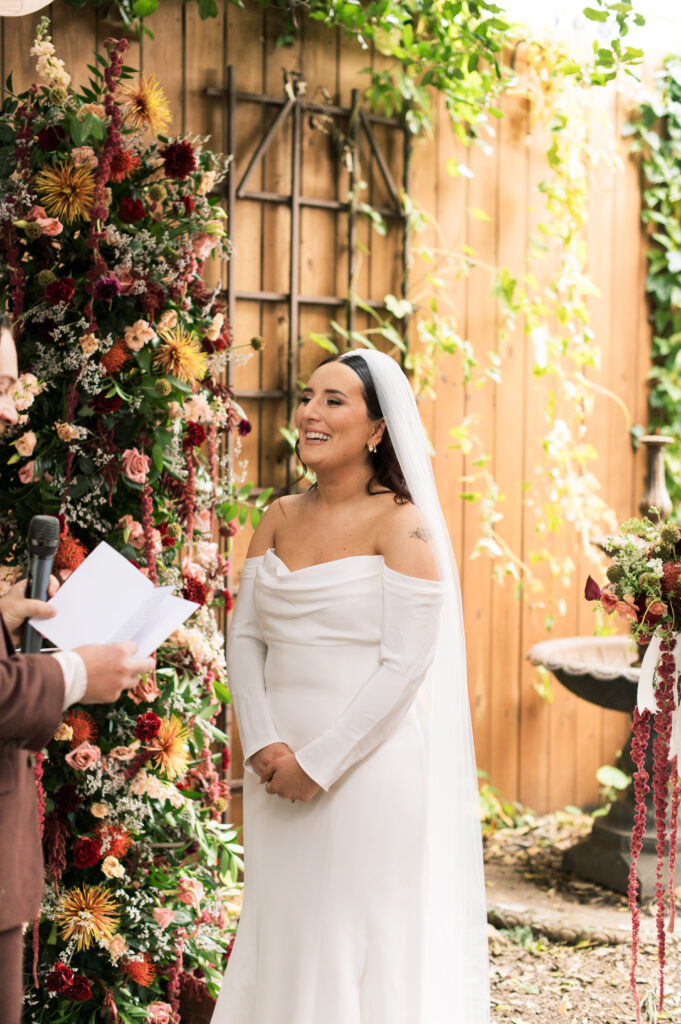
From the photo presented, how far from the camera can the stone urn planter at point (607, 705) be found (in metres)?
3.69

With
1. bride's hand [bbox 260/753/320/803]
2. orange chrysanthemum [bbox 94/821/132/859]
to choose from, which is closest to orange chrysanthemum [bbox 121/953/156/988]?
orange chrysanthemum [bbox 94/821/132/859]

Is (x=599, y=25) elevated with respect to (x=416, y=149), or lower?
elevated

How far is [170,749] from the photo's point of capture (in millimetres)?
2604

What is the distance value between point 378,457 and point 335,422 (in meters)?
0.16

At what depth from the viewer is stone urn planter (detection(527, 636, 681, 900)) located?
3.69 metres

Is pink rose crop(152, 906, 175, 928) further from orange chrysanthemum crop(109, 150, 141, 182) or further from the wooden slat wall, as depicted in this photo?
orange chrysanthemum crop(109, 150, 141, 182)

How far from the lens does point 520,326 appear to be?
14.2ft

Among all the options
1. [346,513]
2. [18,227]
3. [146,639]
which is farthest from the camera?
[18,227]

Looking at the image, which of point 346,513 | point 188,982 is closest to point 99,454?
point 346,513

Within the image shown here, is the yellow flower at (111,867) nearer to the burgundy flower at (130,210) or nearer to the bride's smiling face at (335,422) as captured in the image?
the bride's smiling face at (335,422)

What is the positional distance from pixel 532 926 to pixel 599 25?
347cm

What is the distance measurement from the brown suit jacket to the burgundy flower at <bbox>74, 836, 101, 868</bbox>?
766 millimetres

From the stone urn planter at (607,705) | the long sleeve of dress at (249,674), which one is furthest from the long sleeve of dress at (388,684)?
the stone urn planter at (607,705)

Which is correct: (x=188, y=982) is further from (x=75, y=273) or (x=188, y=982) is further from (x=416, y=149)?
(x=416, y=149)
